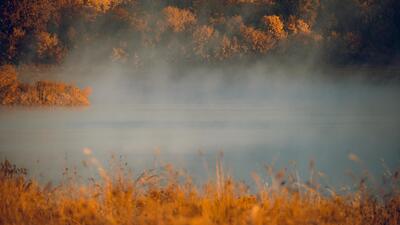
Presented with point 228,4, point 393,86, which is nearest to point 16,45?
point 228,4

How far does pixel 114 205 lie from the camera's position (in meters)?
7.48

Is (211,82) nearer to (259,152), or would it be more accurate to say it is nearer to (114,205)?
(259,152)

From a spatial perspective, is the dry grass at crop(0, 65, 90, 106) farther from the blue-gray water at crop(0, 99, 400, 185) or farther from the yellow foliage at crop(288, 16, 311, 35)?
the yellow foliage at crop(288, 16, 311, 35)

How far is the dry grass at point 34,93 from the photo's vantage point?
27547 mm

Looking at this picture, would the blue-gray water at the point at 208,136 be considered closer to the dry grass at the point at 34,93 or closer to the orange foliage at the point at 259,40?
the dry grass at the point at 34,93

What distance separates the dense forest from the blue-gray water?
41.8 ft

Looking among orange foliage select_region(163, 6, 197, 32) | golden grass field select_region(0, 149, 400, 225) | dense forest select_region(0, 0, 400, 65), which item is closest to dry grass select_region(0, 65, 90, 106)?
dense forest select_region(0, 0, 400, 65)

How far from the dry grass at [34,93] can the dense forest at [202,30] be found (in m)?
17.6

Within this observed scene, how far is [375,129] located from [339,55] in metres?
21.8

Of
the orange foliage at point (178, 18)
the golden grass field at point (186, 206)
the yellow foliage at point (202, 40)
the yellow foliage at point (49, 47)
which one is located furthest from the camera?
the orange foliage at point (178, 18)

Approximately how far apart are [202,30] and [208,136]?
27154 millimetres

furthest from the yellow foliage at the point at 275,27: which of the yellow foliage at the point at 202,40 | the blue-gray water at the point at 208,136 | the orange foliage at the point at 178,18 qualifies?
the blue-gray water at the point at 208,136

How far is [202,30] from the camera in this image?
153 ft

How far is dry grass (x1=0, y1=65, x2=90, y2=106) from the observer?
90.4 ft
